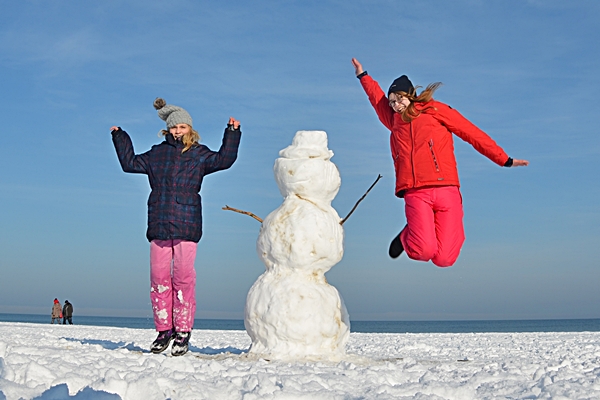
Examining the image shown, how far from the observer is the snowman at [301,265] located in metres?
5.57

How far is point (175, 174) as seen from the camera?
574cm

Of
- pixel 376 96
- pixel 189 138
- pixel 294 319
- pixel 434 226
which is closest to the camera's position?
pixel 294 319

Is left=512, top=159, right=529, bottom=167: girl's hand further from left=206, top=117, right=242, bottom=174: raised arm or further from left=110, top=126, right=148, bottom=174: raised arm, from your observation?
left=110, top=126, right=148, bottom=174: raised arm

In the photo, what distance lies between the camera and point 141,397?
131 inches

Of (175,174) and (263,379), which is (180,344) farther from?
(263,379)

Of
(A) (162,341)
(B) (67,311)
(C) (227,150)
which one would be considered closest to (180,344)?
(A) (162,341)

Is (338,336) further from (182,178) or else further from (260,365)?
(182,178)

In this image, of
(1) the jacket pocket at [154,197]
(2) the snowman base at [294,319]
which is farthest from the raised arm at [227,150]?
(2) the snowman base at [294,319]

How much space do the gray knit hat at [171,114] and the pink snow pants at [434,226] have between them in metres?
2.27

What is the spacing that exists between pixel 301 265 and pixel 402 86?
1927mm

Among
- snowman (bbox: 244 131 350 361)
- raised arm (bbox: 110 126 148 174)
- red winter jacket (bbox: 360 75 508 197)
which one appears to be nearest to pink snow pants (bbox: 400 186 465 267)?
red winter jacket (bbox: 360 75 508 197)

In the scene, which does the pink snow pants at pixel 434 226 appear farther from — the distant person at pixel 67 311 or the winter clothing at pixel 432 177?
the distant person at pixel 67 311

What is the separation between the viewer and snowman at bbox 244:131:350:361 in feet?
18.3

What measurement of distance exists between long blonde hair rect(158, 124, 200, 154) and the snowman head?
2.66 ft
